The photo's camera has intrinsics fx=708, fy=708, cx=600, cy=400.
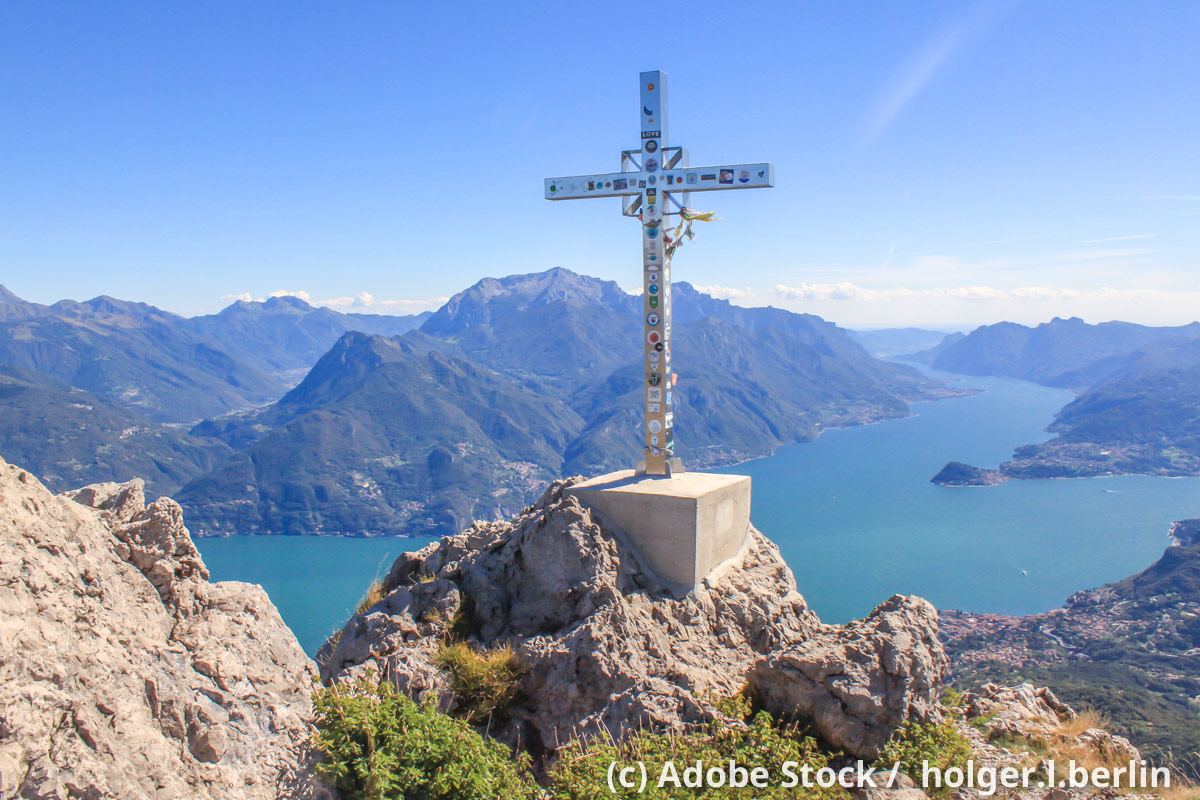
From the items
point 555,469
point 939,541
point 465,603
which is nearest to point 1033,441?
point 939,541

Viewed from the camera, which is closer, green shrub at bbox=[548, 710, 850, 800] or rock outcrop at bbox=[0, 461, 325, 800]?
rock outcrop at bbox=[0, 461, 325, 800]

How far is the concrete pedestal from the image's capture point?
9.64 meters

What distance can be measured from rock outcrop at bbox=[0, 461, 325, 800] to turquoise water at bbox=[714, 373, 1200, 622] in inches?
2856

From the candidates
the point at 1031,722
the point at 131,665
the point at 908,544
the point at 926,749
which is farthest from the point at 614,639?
the point at 908,544

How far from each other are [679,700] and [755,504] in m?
126

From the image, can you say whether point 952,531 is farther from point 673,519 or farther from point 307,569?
point 673,519

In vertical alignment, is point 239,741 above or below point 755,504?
above

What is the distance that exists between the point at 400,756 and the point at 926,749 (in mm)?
5030

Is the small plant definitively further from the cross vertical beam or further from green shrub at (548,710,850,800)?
the cross vertical beam

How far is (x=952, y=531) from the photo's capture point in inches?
4444

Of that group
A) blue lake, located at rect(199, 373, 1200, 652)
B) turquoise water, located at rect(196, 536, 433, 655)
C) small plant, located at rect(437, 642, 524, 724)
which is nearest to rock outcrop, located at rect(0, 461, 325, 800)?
small plant, located at rect(437, 642, 524, 724)

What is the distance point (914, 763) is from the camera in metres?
6.88

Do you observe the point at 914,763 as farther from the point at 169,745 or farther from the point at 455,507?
the point at 455,507

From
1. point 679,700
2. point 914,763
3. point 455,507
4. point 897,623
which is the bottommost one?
point 455,507
